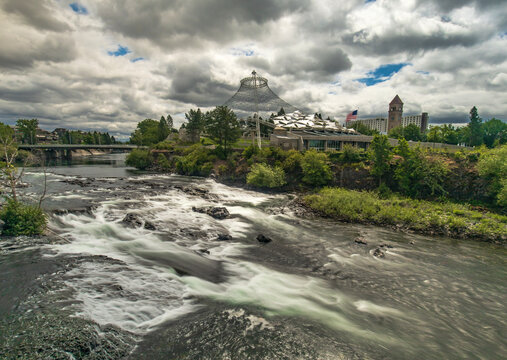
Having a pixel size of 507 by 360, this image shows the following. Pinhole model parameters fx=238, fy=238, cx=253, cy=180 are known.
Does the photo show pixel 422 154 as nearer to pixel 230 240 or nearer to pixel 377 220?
pixel 377 220

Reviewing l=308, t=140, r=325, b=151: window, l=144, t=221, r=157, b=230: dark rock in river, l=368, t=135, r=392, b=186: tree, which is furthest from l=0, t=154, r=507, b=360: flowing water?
l=308, t=140, r=325, b=151: window

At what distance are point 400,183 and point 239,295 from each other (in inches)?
1247

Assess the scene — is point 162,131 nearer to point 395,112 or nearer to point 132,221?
point 132,221

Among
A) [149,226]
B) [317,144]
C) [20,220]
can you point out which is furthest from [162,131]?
[20,220]

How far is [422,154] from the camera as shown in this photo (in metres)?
33.6

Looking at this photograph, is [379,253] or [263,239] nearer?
[379,253]

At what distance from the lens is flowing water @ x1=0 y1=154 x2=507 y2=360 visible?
827cm

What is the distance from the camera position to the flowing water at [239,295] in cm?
827

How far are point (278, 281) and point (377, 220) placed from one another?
54.1ft

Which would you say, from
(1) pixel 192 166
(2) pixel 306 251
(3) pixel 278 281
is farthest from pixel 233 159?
(3) pixel 278 281

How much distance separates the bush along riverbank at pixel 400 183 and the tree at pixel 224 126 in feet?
29.7

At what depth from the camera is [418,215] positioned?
81.4 ft

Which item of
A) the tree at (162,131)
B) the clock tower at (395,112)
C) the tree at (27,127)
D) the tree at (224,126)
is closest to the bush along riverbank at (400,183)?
the tree at (224,126)

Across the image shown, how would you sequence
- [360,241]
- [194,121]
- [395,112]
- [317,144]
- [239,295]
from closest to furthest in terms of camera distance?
[239,295] < [360,241] < [317,144] < [194,121] < [395,112]
